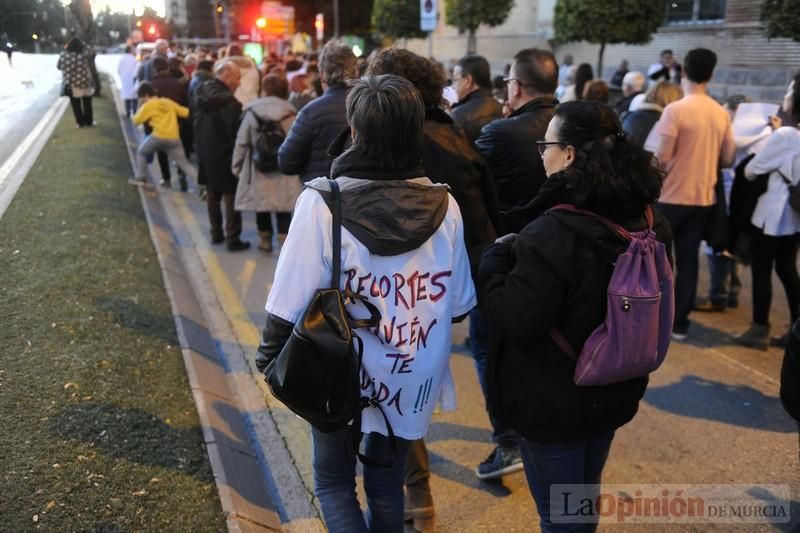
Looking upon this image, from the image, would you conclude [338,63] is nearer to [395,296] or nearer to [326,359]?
[395,296]

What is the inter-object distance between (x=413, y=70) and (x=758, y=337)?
3.74 metres

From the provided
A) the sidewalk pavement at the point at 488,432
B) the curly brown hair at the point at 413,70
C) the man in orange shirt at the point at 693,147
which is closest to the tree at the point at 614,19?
the sidewalk pavement at the point at 488,432

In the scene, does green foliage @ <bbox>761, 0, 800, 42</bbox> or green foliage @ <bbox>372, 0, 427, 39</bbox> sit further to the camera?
green foliage @ <bbox>372, 0, 427, 39</bbox>

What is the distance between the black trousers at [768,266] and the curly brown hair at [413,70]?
10.5 feet

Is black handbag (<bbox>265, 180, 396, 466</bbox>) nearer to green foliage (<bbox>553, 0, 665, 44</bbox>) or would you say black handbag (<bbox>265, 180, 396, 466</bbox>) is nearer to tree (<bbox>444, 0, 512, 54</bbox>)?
green foliage (<bbox>553, 0, 665, 44</bbox>)

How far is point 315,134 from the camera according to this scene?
15.1 feet

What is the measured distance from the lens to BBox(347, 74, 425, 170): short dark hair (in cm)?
220

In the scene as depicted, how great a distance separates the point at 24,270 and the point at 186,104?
628cm

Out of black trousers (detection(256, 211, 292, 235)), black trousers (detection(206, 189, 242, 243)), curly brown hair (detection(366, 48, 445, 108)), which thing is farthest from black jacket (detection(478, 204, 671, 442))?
black trousers (detection(206, 189, 242, 243))

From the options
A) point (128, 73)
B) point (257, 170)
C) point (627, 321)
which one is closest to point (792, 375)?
point (627, 321)

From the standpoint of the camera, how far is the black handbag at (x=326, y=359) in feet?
6.97

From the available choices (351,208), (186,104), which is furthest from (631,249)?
(186,104)

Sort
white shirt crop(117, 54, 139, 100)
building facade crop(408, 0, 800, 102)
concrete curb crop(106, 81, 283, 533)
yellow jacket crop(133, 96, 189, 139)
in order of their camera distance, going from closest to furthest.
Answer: concrete curb crop(106, 81, 283, 533)
yellow jacket crop(133, 96, 189, 139)
building facade crop(408, 0, 800, 102)
white shirt crop(117, 54, 139, 100)

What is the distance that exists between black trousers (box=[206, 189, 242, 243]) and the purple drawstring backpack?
5.84m
